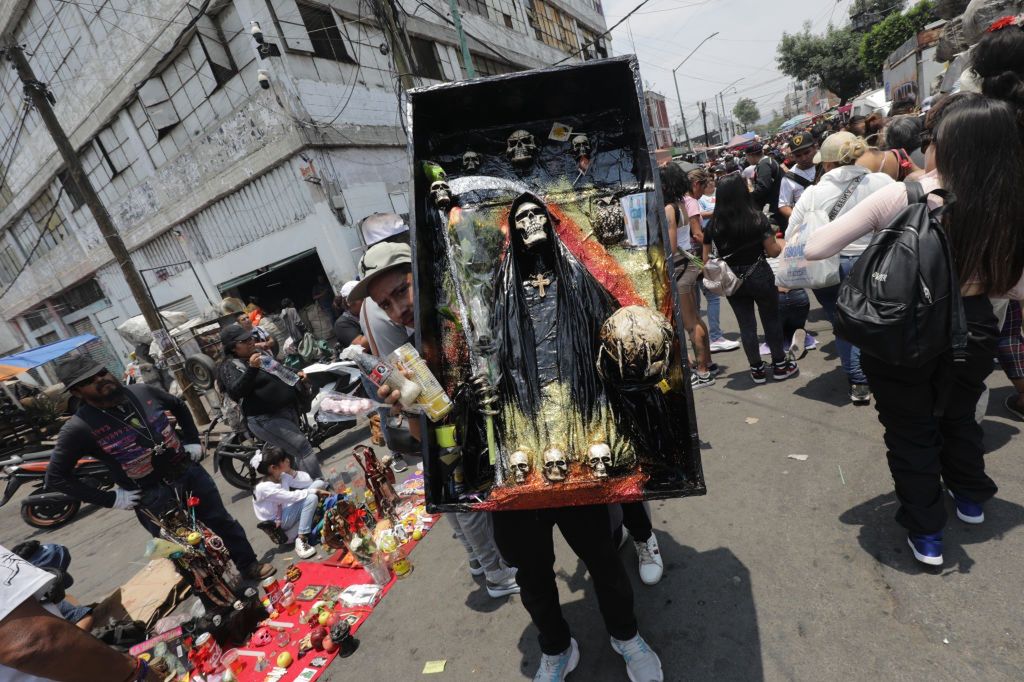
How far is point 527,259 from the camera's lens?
2082mm

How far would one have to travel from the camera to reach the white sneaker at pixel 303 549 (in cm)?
369

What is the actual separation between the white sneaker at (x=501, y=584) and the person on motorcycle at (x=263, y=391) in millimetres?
2583

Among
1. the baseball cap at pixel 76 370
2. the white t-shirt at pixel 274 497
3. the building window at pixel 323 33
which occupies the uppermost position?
the building window at pixel 323 33

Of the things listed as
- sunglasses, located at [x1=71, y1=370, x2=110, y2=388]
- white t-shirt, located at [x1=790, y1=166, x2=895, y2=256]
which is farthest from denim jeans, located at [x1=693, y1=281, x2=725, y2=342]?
sunglasses, located at [x1=71, y1=370, x2=110, y2=388]

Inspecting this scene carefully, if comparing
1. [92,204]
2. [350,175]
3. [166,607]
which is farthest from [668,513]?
[92,204]

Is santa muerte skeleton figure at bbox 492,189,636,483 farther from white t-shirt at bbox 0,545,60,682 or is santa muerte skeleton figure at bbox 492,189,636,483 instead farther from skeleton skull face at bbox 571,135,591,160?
white t-shirt at bbox 0,545,60,682

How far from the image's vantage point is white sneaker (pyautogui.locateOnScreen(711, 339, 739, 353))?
5238 millimetres

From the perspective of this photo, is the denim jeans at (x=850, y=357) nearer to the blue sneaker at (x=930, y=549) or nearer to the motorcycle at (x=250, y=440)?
the blue sneaker at (x=930, y=549)

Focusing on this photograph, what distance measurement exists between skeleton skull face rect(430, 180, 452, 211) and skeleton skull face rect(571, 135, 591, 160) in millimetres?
668

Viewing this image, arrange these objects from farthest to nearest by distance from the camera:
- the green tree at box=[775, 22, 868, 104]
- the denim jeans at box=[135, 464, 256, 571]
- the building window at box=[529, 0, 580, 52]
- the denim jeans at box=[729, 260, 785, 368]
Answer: the green tree at box=[775, 22, 868, 104], the building window at box=[529, 0, 580, 52], the denim jeans at box=[729, 260, 785, 368], the denim jeans at box=[135, 464, 256, 571]

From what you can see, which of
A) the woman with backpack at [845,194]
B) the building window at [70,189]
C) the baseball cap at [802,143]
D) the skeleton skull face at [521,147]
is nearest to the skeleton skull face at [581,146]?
the skeleton skull face at [521,147]

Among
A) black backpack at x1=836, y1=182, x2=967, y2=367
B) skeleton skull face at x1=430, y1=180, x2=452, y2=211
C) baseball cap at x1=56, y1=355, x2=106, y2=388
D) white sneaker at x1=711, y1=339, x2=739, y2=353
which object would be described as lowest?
white sneaker at x1=711, y1=339, x2=739, y2=353

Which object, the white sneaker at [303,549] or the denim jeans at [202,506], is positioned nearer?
the denim jeans at [202,506]

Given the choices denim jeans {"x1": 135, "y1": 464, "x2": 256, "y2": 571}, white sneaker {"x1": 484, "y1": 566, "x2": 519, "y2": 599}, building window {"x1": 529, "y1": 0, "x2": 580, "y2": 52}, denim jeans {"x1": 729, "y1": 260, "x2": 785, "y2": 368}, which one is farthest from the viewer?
building window {"x1": 529, "y1": 0, "x2": 580, "y2": 52}
